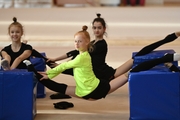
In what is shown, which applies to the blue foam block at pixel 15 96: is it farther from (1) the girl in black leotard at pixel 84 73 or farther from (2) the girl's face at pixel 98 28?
(2) the girl's face at pixel 98 28

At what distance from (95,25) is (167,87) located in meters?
1.10

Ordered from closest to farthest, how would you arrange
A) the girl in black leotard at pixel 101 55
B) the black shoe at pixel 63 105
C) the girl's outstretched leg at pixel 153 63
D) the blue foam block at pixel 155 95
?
1. the blue foam block at pixel 155 95
2. the girl's outstretched leg at pixel 153 63
3. the black shoe at pixel 63 105
4. the girl in black leotard at pixel 101 55

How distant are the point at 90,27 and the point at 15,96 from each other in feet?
16.8

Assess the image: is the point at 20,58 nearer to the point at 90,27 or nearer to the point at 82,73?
the point at 82,73

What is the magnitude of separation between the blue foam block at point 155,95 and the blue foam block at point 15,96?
0.76 metres

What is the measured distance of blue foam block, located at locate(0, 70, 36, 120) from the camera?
3.16 meters

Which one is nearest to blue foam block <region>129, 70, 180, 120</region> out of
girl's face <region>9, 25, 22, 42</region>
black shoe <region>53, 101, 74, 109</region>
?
black shoe <region>53, 101, 74, 109</region>

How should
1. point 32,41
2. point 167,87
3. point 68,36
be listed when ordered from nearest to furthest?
1. point 167,87
2. point 32,41
3. point 68,36

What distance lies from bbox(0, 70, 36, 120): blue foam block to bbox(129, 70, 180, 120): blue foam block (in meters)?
0.76

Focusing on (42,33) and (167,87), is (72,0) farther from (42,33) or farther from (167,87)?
(167,87)

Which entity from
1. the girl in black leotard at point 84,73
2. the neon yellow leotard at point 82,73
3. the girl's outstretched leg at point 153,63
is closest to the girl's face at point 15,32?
the girl in black leotard at point 84,73

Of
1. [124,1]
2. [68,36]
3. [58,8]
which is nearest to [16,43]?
[68,36]

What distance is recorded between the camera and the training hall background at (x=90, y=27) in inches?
142

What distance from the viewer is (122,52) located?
633cm
